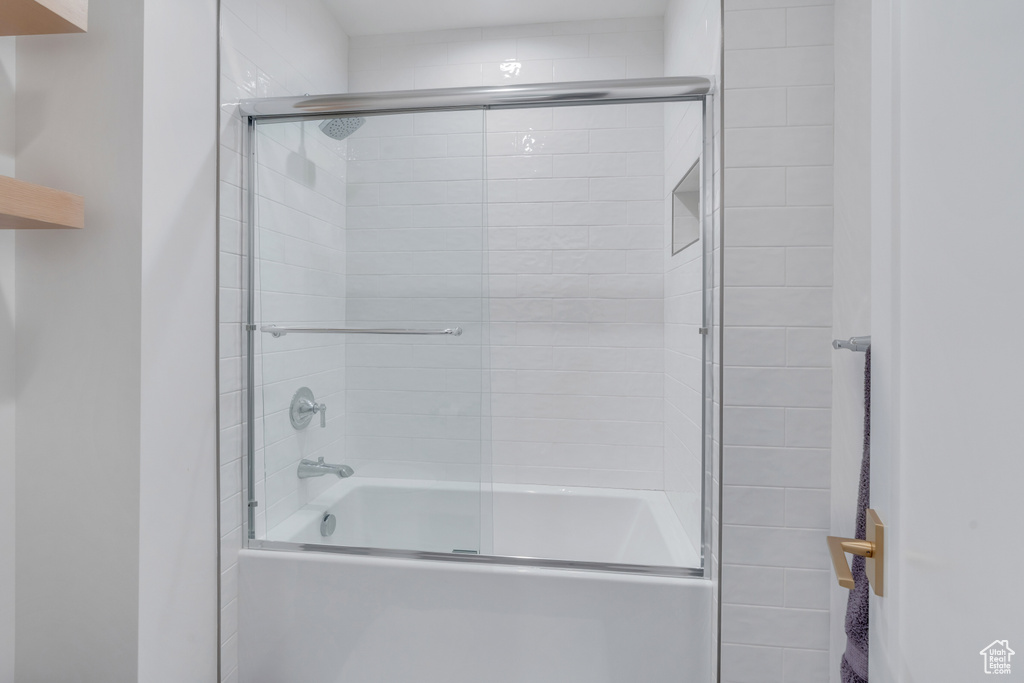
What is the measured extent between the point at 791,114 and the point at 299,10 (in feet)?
5.72

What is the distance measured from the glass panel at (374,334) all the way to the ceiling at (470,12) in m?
0.96

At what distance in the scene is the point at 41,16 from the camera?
960 mm

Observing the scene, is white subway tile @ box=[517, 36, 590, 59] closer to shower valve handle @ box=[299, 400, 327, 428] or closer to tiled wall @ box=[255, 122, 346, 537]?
tiled wall @ box=[255, 122, 346, 537]

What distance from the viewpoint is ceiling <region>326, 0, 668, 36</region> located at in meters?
2.06

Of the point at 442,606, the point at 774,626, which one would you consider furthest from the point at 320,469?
the point at 774,626

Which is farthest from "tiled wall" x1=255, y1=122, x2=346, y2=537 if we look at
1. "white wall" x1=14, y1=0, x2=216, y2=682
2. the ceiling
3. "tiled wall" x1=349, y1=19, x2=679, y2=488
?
the ceiling

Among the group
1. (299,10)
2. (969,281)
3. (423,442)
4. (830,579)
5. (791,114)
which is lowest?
(830,579)

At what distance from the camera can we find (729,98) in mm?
1218

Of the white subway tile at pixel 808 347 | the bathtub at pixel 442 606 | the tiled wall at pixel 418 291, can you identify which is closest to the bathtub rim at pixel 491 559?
the bathtub at pixel 442 606

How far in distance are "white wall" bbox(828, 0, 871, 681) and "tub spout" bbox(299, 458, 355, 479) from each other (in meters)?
1.30

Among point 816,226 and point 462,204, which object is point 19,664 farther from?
point 816,226

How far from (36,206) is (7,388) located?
453 mm

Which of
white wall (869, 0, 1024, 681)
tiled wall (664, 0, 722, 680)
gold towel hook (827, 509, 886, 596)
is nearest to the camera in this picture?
white wall (869, 0, 1024, 681)

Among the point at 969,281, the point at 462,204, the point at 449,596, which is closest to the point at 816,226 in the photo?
the point at 969,281
